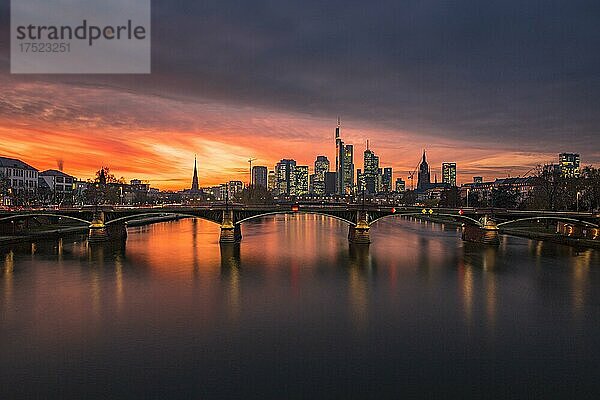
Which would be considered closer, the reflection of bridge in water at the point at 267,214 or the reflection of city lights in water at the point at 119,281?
the reflection of city lights in water at the point at 119,281

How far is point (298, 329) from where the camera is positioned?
2720cm

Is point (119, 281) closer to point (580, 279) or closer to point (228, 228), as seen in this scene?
point (228, 228)

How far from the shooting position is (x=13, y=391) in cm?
1859

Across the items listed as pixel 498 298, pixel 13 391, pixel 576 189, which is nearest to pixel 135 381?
pixel 13 391

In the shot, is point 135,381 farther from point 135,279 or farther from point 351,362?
point 135,279

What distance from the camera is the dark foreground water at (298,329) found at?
19.5 metres

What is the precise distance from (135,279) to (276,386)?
28.6 m

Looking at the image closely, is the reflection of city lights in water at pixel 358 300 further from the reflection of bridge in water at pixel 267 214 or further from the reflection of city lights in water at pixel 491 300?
the reflection of bridge in water at pixel 267 214

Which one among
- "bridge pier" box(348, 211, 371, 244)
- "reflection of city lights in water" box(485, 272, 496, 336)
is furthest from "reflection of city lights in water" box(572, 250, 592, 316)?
"bridge pier" box(348, 211, 371, 244)

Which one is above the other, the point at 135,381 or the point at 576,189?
the point at 576,189

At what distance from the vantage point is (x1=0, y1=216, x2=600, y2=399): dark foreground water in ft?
64.1

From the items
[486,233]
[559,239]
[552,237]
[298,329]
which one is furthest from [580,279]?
[552,237]

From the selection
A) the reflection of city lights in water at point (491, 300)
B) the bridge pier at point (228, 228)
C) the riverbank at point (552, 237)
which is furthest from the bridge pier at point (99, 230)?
the riverbank at point (552, 237)

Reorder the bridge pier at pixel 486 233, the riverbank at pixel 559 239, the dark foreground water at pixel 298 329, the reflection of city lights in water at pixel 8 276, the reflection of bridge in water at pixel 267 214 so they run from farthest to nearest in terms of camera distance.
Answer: the bridge pier at pixel 486 233
the reflection of bridge in water at pixel 267 214
the riverbank at pixel 559 239
the reflection of city lights in water at pixel 8 276
the dark foreground water at pixel 298 329
